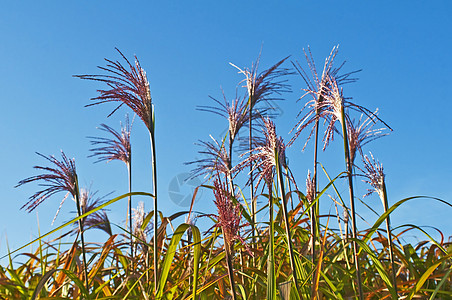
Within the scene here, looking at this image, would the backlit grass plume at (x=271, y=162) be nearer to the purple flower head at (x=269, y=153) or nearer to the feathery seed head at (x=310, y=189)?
the purple flower head at (x=269, y=153)

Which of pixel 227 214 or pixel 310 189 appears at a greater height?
pixel 310 189

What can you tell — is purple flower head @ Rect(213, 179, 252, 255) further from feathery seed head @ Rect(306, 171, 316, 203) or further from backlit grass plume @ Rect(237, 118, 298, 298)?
feathery seed head @ Rect(306, 171, 316, 203)

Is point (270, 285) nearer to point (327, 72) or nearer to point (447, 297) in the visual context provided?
point (327, 72)

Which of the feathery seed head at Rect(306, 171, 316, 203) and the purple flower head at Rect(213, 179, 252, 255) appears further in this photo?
the feathery seed head at Rect(306, 171, 316, 203)

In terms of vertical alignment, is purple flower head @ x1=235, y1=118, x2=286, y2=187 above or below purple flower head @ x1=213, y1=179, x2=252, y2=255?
above

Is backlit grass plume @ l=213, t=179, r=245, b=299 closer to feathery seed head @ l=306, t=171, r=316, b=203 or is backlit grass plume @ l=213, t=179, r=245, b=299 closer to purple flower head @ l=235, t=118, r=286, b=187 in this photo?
purple flower head @ l=235, t=118, r=286, b=187

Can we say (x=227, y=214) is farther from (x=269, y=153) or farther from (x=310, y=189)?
(x=310, y=189)

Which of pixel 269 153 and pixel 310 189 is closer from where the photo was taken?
pixel 269 153

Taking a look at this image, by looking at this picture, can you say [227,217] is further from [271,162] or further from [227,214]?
[271,162]

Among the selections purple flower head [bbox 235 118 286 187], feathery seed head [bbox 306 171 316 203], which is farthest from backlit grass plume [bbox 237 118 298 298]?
feathery seed head [bbox 306 171 316 203]

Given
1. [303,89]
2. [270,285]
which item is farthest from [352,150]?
[270,285]

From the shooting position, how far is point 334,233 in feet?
13.1

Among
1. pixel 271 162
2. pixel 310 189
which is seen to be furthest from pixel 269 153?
pixel 310 189

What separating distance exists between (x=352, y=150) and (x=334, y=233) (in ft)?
4.04
